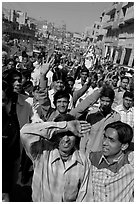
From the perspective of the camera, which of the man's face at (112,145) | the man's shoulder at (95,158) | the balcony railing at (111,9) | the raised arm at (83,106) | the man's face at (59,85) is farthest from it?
the balcony railing at (111,9)

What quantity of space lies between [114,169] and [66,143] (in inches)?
17.3

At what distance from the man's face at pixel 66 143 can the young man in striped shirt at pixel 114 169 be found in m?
0.29

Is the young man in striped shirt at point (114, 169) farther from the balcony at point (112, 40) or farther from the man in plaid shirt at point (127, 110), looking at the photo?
the balcony at point (112, 40)

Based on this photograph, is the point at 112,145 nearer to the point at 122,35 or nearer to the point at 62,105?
the point at 62,105

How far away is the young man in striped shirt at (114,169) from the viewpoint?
208 cm

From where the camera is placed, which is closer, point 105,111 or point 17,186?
point 105,111

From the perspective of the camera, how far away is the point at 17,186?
3.55 meters

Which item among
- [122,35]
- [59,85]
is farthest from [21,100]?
[122,35]

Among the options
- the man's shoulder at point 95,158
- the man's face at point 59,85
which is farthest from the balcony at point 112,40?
the man's shoulder at point 95,158

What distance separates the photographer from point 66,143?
2.02 m

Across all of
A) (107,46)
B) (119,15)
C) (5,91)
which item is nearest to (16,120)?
(5,91)

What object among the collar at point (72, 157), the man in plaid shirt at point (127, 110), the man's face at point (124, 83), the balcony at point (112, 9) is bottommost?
the collar at point (72, 157)

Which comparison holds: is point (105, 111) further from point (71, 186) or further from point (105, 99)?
point (71, 186)

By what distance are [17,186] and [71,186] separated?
5.69ft
